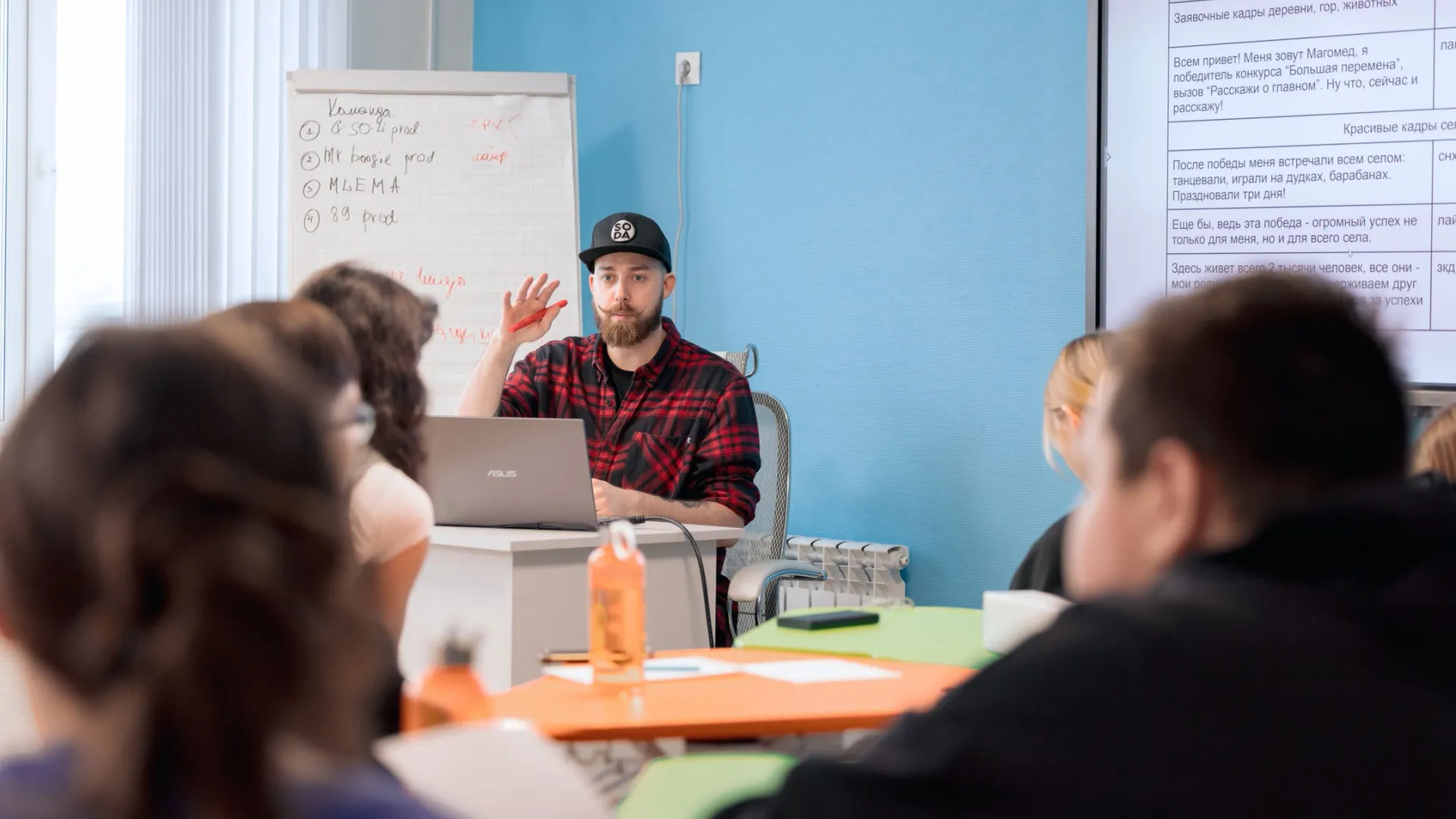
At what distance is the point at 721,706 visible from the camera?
1.71 metres

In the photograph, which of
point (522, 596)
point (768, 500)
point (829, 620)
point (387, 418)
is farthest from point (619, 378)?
point (387, 418)

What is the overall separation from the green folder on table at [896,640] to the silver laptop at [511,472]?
71cm

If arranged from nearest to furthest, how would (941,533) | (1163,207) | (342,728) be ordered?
(342,728) < (1163,207) < (941,533)

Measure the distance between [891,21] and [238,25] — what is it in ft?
6.65

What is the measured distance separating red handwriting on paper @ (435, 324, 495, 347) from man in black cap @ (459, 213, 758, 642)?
0.33 m

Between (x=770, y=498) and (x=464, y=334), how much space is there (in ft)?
3.79

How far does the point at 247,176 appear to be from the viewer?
4277 millimetres

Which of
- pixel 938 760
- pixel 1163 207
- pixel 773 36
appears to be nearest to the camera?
pixel 938 760

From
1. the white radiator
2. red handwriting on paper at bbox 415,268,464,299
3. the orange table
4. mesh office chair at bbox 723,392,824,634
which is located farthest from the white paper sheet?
red handwriting on paper at bbox 415,268,464,299

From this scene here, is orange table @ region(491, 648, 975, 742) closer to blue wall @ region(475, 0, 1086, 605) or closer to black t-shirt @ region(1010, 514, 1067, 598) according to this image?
black t-shirt @ region(1010, 514, 1067, 598)

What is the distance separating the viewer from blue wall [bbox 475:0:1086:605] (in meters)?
3.64

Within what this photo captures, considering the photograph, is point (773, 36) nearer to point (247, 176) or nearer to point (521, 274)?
point (521, 274)

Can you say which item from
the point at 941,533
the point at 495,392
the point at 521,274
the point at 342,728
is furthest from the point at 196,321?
the point at 521,274

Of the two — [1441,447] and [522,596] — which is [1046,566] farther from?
[522,596]
